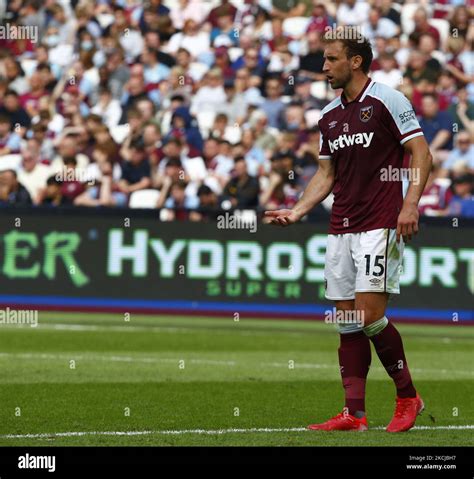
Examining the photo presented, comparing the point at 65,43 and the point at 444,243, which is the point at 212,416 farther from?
the point at 65,43

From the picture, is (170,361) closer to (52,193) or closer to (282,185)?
(282,185)

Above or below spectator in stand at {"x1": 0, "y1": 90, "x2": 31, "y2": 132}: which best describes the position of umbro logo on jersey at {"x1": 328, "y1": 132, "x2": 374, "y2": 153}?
below

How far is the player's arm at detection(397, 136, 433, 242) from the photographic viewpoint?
8211 mm

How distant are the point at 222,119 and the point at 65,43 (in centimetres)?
461

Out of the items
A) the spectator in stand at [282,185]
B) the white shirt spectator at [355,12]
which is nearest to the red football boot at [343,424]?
the spectator in stand at [282,185]

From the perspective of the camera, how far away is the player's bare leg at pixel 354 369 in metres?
8.71

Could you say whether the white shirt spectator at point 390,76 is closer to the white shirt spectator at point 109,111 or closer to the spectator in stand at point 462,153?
the spectator in stand at point 462,153

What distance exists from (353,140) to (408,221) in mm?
763

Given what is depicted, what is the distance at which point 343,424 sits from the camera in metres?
8.62

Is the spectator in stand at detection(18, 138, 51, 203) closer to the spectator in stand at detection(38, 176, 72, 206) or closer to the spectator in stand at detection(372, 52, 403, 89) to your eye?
the spectator in stand at detection(38, 176, 72, 206)

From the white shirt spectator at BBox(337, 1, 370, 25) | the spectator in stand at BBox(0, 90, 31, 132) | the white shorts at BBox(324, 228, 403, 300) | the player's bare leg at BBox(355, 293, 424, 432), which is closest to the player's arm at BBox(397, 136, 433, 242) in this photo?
the white shorts at BBox(324, 228, 403, 300)

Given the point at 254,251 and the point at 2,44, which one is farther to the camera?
the point at 2,44
